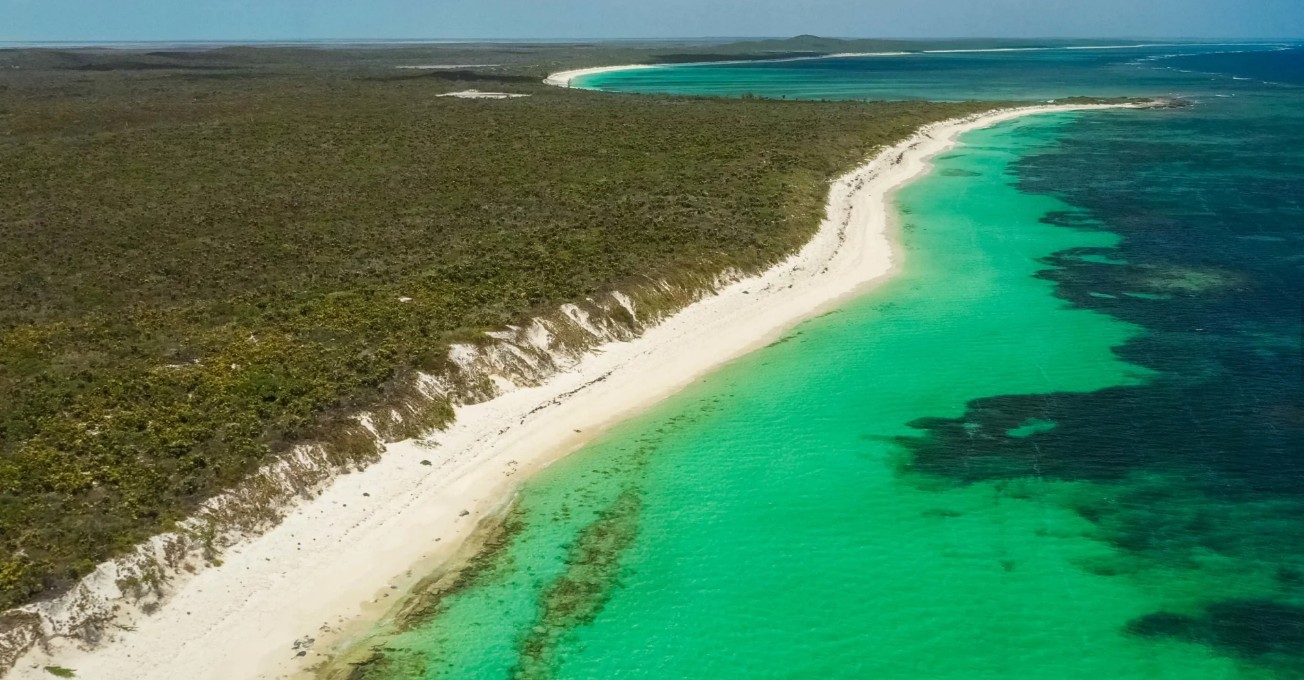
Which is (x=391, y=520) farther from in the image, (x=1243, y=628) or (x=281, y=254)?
(x=281, y=254)

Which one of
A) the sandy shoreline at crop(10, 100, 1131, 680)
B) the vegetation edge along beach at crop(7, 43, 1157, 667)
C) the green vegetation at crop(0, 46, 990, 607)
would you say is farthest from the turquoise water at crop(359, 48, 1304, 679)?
the green vegetation at crop(0, 46, 990, 607)

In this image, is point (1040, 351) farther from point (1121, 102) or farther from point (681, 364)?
point (1121, 102)

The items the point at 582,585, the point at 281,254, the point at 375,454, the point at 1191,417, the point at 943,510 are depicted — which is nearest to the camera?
the point at 582,585

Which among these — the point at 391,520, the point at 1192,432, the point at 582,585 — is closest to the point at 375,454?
the point at 391,520

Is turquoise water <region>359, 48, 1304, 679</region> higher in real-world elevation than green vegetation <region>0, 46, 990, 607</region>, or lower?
lower

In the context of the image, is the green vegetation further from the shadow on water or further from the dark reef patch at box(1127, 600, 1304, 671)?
the dark reef patch at box(1127, 600, 1304, 671)

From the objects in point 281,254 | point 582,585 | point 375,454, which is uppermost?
point 281,254

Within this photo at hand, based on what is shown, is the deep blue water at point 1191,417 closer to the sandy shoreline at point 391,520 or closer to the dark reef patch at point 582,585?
the dark reef patch at point 582,585
